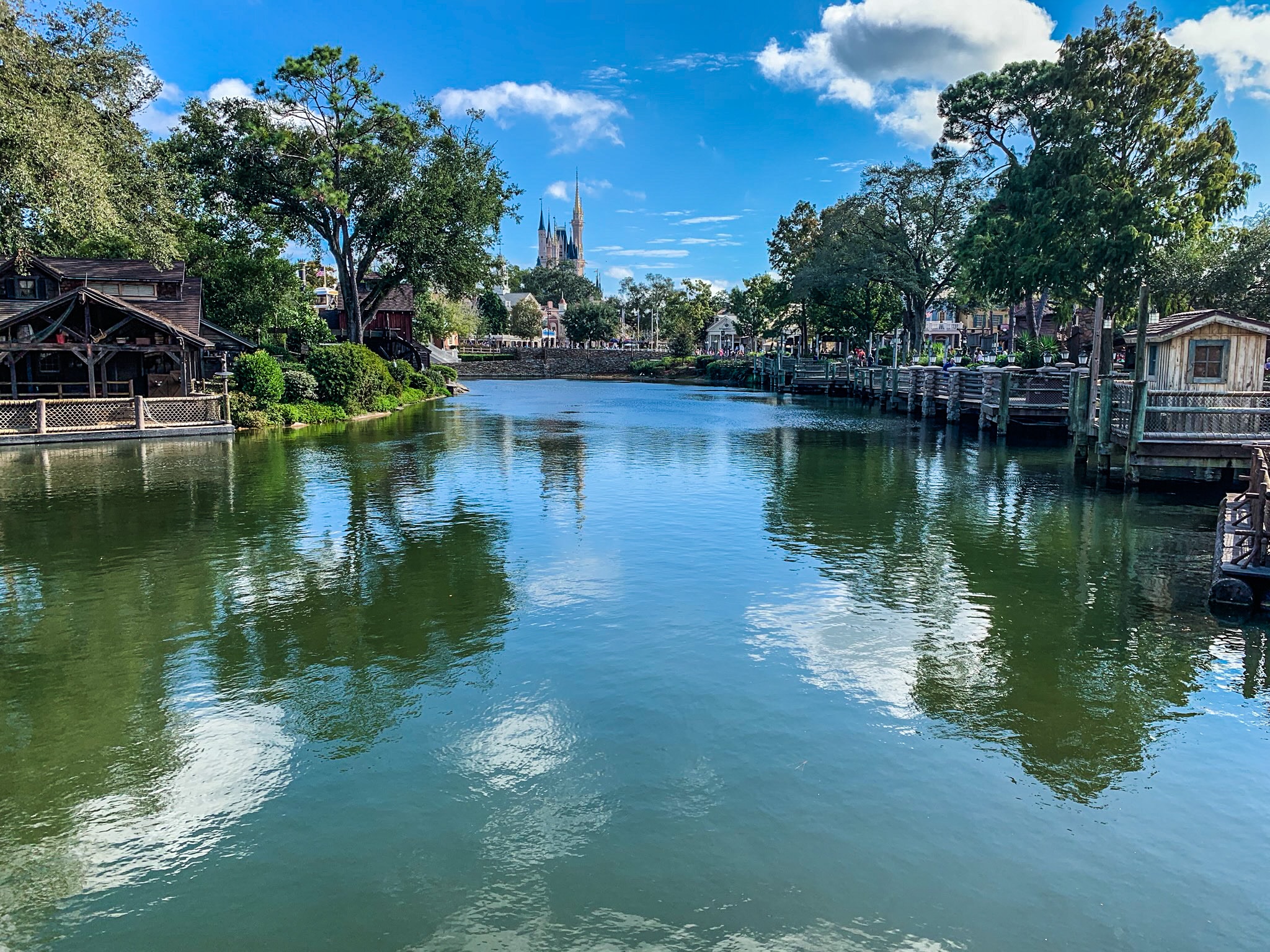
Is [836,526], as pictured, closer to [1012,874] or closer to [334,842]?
[1012,874]

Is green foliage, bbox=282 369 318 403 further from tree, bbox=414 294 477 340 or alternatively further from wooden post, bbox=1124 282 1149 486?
wooden post, bbox=1124 282 1149 486

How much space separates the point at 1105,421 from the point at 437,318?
76.3 metres

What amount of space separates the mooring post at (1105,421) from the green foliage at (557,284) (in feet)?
498

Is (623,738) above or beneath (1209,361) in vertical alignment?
beneath

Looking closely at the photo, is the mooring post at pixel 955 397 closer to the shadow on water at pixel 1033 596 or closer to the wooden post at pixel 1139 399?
the shadow on water at pixel 1033 596

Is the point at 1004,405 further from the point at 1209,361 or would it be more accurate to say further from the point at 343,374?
the point at 343,374

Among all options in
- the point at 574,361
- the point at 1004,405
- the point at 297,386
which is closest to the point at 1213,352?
the point at 1004,405

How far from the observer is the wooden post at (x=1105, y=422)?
23.5m

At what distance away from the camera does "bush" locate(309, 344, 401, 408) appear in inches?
1769

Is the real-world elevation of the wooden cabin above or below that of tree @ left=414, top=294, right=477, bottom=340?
below

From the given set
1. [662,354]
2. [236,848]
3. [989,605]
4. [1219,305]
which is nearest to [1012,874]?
[236,848]

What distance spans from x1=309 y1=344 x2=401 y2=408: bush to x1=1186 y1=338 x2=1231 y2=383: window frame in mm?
36943

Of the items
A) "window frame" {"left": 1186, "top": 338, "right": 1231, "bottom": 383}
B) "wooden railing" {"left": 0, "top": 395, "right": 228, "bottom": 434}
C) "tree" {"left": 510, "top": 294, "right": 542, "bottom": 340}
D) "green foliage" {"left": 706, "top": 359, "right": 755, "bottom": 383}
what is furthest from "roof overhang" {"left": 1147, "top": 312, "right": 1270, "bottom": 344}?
"tree" {"left": 510, "top": 294, "right": 542, "bottom": 340}

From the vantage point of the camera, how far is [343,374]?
149 feet
